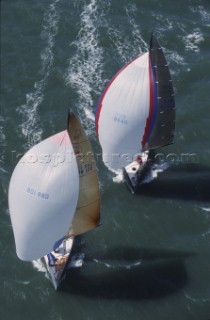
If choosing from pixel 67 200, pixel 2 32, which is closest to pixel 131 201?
pixel 67 200

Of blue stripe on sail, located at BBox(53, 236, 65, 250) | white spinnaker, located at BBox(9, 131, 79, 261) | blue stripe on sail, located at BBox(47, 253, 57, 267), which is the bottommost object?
blue stripe on sail, located at BBox(47, 253, 57, 267)

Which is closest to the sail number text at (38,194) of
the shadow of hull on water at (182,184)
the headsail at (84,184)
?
the headsail at (84,184)

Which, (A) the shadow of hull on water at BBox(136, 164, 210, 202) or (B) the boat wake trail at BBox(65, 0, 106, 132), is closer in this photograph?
(A) the shadow of hull on water at BBox(136, 164, 210, 202)

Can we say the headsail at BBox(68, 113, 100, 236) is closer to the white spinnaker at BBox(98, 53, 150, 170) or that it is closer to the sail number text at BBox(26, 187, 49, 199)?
the sail number text at BBox(26, 187, 49, 199)

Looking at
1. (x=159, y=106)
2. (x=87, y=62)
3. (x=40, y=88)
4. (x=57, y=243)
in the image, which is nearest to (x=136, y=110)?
(x=159, y=106)

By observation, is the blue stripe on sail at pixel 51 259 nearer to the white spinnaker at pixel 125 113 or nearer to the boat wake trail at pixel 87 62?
the white spinnaker at pixel 125 113

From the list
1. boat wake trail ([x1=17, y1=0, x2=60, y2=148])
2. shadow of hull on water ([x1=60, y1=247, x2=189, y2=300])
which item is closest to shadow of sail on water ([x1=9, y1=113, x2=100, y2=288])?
shadow of hull on water ([x1=60, y1=247, x2=189, y2=300])

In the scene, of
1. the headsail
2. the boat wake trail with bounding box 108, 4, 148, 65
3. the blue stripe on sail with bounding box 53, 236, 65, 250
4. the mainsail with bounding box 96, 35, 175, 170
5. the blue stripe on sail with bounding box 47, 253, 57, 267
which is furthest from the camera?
the boat wake trail with bounding box 108, 4, 148, 65

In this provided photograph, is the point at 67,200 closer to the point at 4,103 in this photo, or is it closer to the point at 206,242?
the point at 206,242
